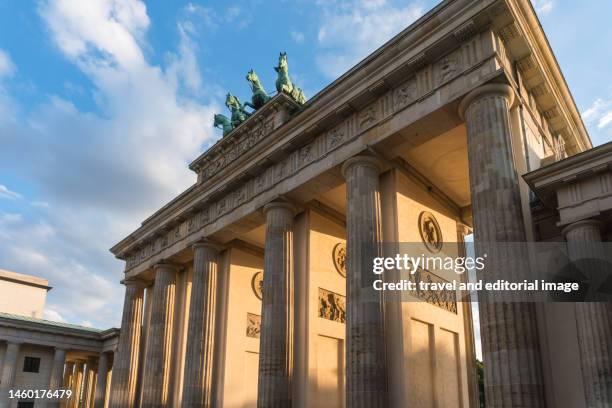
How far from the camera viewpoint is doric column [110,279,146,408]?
29797 millimetres

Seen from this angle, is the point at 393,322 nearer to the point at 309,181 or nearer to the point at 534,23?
the point at 309,181

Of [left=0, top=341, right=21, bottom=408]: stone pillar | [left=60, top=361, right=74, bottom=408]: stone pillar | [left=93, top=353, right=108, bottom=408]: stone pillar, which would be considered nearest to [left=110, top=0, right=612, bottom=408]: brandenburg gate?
[left=93, top=353, right=108, bottom=408]: stone pillar

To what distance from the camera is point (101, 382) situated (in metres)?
40.9

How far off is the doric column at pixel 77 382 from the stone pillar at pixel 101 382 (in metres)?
5.83

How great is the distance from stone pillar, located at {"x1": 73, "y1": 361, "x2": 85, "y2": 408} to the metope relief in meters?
36.1

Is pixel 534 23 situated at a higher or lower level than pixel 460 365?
higher

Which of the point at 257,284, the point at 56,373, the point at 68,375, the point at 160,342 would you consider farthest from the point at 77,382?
the point at 257,284

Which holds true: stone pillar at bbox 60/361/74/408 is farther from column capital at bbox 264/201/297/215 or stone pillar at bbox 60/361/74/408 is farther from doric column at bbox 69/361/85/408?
column capital at bbox 264/201/297/215

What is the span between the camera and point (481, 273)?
13438 mm

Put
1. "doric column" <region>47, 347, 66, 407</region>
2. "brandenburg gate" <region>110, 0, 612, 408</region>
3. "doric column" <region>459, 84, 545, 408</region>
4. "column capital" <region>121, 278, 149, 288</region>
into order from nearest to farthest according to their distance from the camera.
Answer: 1. "doric column" <region>459, 84, 545, 408</region>
2. "brandenburg gate" <region>110, 0, 612, 408</region>
3. "column capital" <region>121, 278, 149, 288</region>
4. "doric column" <region>47, 347, 66, 407</region>

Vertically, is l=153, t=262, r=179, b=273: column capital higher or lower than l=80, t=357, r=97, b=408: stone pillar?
higher

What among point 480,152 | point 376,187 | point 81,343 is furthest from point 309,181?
point 81,343

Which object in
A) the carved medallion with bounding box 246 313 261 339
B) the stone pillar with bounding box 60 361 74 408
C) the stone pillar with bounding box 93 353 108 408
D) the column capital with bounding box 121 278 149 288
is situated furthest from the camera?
the stone pillar with bounding box 60 361 74 408

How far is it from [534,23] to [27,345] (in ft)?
136
